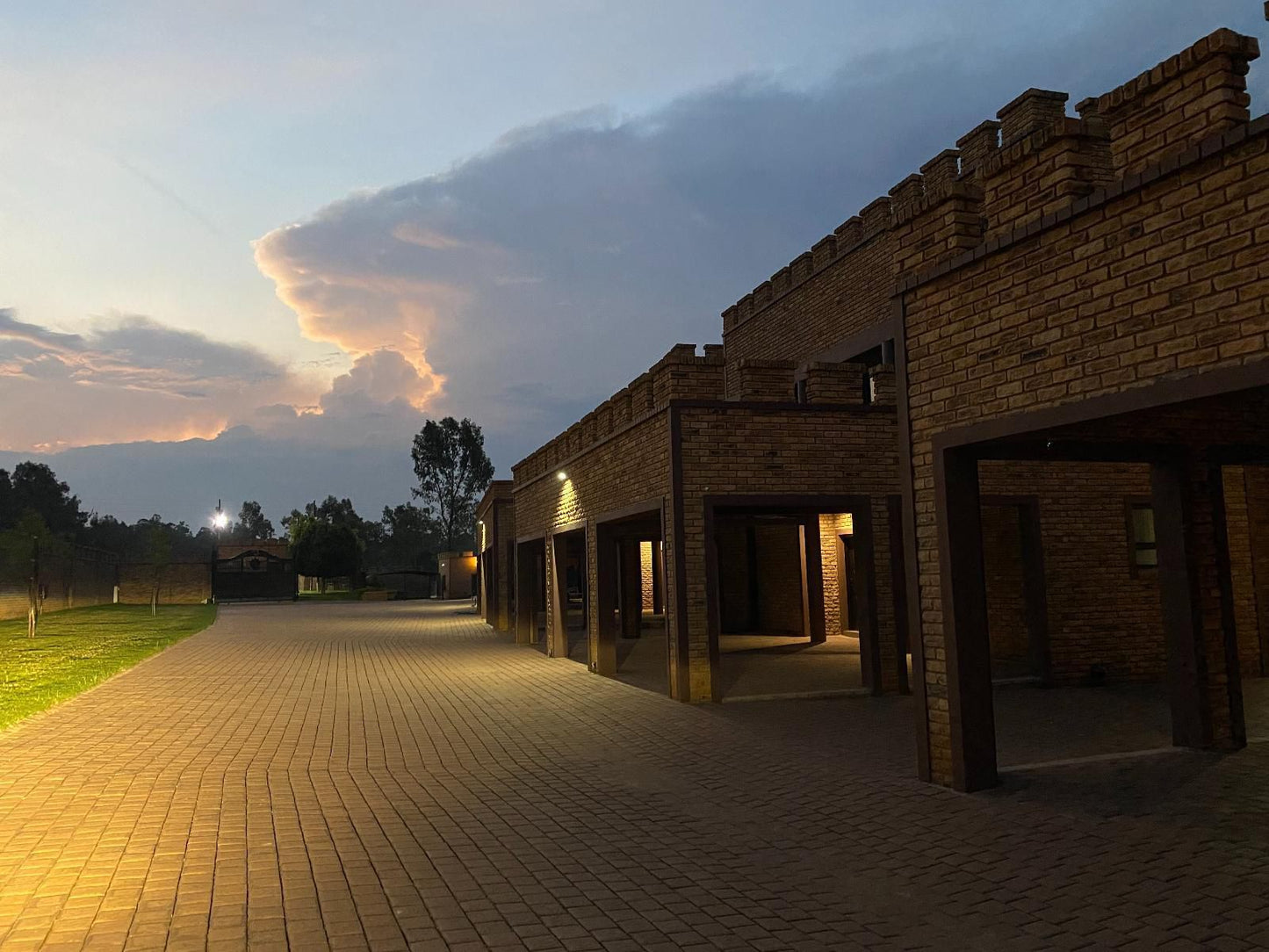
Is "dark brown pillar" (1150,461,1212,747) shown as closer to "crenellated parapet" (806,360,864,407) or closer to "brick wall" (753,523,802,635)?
"crenellated parapet" (806,360,864,407)

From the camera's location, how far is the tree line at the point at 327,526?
61.5 m

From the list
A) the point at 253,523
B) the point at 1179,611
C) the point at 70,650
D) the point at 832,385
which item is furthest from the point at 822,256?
the point at 253,523

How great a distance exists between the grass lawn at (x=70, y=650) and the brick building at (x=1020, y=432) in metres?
7.94

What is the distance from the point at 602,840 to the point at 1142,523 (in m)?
9.83

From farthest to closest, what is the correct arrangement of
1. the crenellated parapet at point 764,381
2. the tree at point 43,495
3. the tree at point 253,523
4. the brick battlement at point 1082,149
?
the tree at point 253,523
the tree at point 43,495
the crenellated parapet at point 764,381
the brick battlement at point 1082,149

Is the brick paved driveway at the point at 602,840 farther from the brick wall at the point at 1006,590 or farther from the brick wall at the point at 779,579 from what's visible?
the brick wall at the point at 779,579

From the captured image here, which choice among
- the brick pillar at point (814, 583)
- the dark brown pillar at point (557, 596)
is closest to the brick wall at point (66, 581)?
the dark brown pillar at point (557, 596)

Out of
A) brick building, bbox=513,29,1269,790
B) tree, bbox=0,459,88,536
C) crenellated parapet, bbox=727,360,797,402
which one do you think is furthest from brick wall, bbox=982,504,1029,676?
tree, bbox=0,459,88,536

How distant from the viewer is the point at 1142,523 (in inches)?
474

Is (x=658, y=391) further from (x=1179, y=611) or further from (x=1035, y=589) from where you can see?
(x=1179, y=611)

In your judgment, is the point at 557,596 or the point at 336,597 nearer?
the point at 557,596

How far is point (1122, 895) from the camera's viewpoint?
437 centimetres

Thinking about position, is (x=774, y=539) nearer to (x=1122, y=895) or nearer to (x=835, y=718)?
(x=835, y=718)

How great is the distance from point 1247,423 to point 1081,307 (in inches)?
115
